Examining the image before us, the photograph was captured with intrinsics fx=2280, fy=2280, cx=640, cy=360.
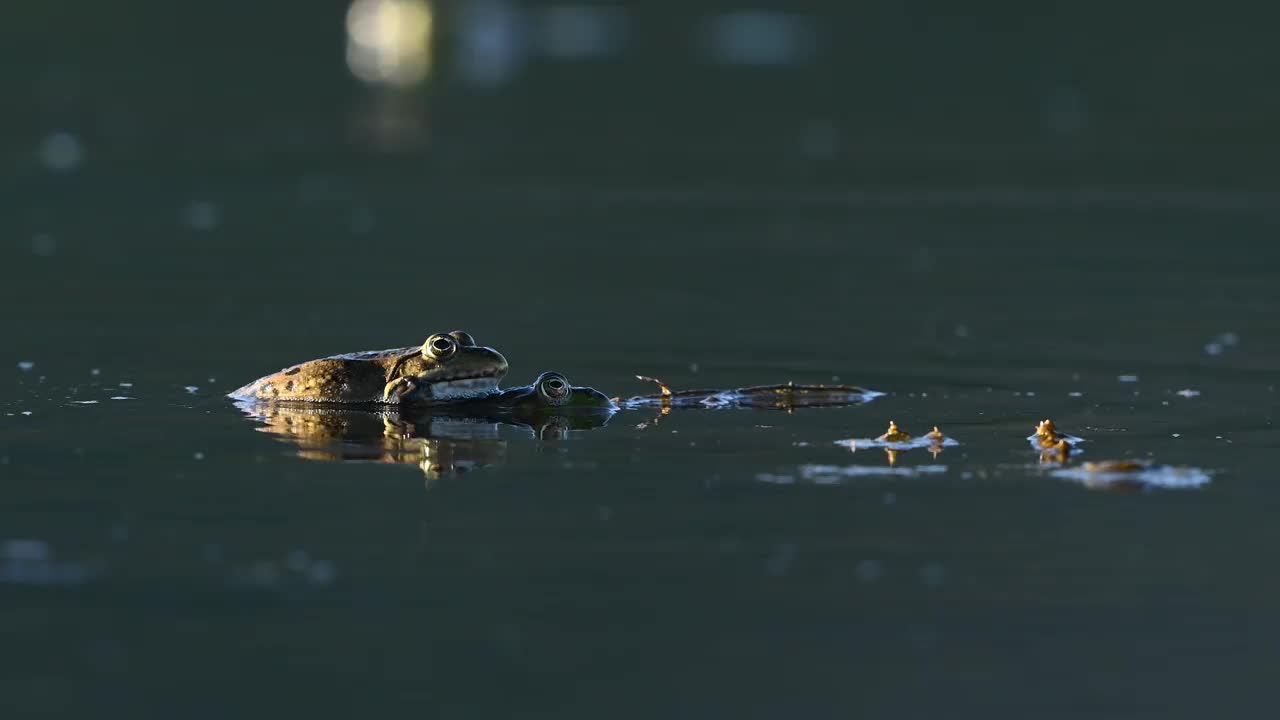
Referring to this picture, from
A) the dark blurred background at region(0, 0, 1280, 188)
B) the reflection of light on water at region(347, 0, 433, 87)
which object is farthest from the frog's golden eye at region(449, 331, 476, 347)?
the reflection of light on water at region(347, 0, 433, 87)

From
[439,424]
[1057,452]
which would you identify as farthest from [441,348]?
[1057,452]

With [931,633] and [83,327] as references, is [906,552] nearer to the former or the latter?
[931,633]

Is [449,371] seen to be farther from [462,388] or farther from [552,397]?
[552,397]

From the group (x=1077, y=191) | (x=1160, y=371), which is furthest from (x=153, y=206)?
(x=1160, y=371)

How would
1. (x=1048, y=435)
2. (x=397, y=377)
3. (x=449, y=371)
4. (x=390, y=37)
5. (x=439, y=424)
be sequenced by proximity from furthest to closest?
1. (x=390, y=37)
2. (x=397, y=377)
3. (x=449, y=371)
4. (x=439, y=424)
5. (x=1048, y=435)

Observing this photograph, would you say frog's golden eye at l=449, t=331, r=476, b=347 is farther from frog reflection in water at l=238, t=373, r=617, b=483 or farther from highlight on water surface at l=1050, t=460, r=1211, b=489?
highlight on water surface at l=1050, t=460, r=1211, b=489

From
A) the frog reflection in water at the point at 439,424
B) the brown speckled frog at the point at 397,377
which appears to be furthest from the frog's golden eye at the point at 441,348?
the frog reflection in water at the point at 439,424
